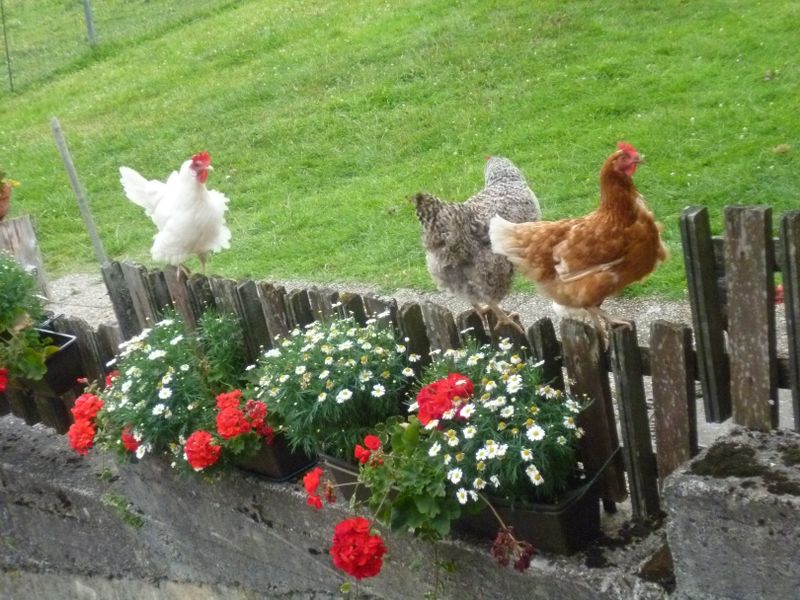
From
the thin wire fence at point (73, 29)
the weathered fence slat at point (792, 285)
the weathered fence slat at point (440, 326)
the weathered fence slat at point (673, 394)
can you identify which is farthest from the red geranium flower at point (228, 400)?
the thin wire fence at point (73, 29)

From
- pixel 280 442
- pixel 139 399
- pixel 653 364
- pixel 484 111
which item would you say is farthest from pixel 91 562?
pixel 484 111

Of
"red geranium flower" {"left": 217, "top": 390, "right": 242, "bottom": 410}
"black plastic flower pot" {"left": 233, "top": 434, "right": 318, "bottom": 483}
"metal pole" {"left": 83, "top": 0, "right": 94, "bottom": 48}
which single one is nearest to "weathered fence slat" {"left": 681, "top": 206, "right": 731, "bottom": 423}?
"black plastic flower pot" {"left": 233, "top": 434, "right": 318, "bottom": 483}

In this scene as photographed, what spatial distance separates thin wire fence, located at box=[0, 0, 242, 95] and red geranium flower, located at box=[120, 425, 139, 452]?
39.3 feet

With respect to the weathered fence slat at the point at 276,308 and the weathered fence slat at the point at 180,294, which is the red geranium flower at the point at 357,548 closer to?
the weathered fence slat at the point at 276,308

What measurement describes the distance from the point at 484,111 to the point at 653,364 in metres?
6.89

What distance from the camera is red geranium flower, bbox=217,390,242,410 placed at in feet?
12.7

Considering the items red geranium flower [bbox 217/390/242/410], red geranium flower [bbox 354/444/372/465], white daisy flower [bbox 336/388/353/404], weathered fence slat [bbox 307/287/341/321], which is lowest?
red geranium flower [bbox 354/444/372/465]

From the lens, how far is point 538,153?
843 centimetres

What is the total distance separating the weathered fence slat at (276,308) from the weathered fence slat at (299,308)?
0.03m

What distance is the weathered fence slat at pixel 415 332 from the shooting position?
3.70 metres

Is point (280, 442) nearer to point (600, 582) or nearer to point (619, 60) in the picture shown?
point (600, 582)

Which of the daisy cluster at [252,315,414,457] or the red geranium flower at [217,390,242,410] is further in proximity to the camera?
the red geranium flower at [217,390,242,410]

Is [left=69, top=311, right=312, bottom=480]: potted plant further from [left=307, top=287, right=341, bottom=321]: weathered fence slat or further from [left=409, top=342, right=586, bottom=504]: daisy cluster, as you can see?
[left=409, top=342, right=586, bottom=504]: daisy cluster

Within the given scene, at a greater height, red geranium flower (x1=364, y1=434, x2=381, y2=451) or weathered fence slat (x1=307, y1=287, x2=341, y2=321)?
weathered fence slat (x1=307, y1=287, x2=341, y2=321)
